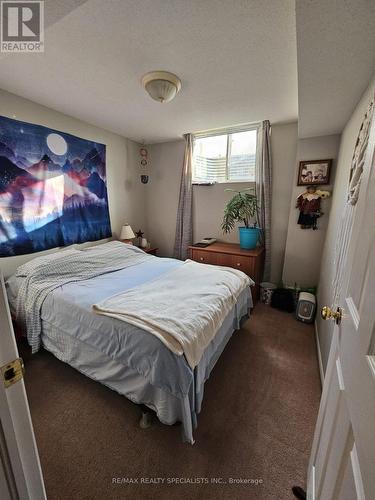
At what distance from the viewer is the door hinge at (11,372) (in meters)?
0.56

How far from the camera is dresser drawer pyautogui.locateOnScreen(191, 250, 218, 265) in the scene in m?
2.98

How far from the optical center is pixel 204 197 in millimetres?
3477

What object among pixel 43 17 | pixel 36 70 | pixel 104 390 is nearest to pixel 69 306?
pixel 104 390

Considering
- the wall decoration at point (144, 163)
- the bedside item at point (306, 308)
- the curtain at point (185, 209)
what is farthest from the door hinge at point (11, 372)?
the wall decoration at point (144, 163)

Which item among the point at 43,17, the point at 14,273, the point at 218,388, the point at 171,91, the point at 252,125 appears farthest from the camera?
the point at 252,125

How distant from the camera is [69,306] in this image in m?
1.61

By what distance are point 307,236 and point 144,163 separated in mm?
2879

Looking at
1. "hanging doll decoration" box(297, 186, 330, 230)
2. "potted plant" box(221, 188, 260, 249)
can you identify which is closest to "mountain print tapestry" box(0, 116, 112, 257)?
"potted plant" box(221, 188, 260, 249)

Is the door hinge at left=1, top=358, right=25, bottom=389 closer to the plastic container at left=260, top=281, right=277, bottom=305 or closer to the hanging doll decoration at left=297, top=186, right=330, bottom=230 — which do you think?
the plastic container at left=260, top=281, right=277, bottom=305

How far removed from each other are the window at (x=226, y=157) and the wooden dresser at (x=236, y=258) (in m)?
1.08

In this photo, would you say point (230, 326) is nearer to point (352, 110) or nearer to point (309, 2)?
point (309, 2)

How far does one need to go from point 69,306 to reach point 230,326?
1.32 meters

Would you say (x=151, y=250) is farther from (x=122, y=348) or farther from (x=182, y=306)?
(x=122, y=348)

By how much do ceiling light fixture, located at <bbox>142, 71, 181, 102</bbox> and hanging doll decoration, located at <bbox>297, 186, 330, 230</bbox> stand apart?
1939 mm
